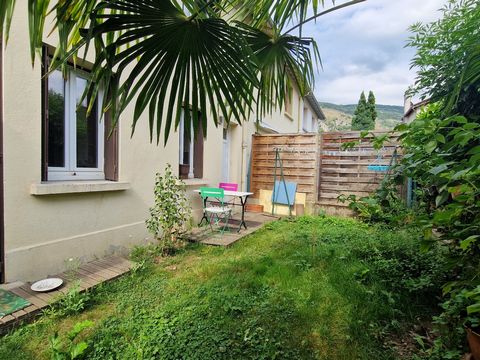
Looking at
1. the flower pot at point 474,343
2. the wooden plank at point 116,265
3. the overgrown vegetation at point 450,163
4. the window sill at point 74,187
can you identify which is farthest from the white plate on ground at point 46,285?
the flower pot at point 474,343

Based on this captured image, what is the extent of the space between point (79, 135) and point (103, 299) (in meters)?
2.18

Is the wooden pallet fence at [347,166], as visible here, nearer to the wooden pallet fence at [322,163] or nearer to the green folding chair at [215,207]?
the wooden pallet fence at [322,163]

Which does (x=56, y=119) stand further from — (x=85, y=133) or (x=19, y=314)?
(x=19, y=314)

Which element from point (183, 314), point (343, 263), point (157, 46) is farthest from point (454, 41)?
point (183, 314)

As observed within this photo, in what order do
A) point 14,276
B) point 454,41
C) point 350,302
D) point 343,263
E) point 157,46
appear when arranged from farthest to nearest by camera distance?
point 343,263
point 454,41
point 14,276
point 350,302
point 157,46

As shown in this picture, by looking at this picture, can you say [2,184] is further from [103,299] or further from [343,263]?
[343,263]

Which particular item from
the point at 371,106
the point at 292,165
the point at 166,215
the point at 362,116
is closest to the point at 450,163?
the point at 166,215

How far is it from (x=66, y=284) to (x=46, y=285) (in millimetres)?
189

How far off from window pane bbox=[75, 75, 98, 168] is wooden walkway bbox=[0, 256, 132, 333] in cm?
139

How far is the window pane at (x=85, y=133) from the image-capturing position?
365 cm

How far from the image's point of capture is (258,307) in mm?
2582

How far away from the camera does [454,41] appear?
318 cm

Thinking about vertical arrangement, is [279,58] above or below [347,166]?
above

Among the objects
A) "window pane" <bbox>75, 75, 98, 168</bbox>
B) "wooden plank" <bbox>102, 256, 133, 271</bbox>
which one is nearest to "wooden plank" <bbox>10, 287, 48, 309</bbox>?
"wooden plank" <bbox>102, 256, 133, 271</bbox>
